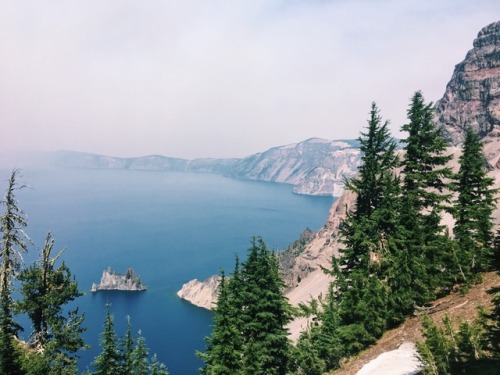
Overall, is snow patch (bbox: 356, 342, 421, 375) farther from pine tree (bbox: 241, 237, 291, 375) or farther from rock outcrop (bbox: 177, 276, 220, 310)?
rock outcrop (bbox: 177, 276, 220, 310)

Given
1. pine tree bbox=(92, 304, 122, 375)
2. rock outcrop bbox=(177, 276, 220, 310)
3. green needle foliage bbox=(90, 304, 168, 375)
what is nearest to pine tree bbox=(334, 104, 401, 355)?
green needle foliage bbox=(90, 304, 168, 375)

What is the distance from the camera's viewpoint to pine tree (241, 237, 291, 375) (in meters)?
23.5

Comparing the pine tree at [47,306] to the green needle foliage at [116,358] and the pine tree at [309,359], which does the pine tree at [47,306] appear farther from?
the pine tree at [309,359]

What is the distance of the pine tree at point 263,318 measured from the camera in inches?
923

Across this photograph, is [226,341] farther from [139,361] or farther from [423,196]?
[423,196]

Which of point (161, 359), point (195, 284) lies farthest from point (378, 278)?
point (195, 284)

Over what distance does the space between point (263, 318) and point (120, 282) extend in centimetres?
16083

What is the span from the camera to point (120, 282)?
169 m

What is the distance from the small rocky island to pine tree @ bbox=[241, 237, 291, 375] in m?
158

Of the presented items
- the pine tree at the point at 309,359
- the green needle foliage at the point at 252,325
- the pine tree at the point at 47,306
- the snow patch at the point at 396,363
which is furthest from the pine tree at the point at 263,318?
the pine tree at the point at 47,306

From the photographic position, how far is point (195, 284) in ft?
549

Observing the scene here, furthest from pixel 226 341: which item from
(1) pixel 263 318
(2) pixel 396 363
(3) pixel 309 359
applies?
(2) pixel 396 363

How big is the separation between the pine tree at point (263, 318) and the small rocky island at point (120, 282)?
158382mm

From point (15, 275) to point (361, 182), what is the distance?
25.1 metres
